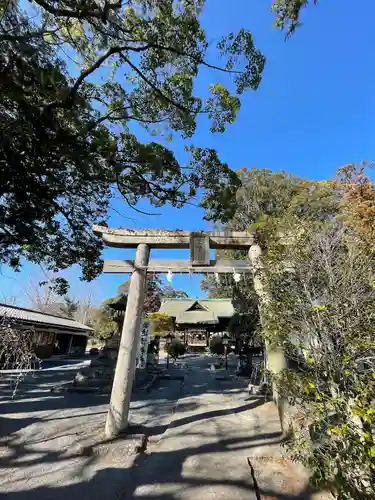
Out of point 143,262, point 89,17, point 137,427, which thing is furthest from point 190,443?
point 89,17

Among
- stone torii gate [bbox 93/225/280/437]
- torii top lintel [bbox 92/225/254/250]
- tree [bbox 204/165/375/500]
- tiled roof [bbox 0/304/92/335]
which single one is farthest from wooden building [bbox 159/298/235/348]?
tree [bbox 204/165/375/500]

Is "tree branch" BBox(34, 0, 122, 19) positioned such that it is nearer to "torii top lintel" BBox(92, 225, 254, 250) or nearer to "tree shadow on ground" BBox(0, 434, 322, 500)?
"torii top lintel" BBox(92, 225, 254, 250)

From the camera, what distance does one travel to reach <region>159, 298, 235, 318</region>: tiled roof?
1422 centimetres

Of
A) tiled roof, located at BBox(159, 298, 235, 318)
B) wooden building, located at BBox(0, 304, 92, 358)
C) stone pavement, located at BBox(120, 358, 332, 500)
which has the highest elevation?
tiled roof, located at BBox(159, 298, 235, 318)

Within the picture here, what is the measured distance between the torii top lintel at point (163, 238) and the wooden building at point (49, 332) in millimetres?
9514

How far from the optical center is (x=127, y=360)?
14.4 ft

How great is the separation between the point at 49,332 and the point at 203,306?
10530 millimetres

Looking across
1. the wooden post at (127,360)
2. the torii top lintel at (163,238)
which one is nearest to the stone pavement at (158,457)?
the wooden post at (127,360)

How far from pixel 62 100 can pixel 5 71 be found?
980 mm

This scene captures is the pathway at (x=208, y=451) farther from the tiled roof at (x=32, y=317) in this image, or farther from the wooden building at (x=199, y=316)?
the tiled roof at (x=32, y=317)

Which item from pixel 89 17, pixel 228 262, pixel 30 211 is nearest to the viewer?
pixel 89 17

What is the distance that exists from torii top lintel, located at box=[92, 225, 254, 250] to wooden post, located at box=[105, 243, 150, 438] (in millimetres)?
442

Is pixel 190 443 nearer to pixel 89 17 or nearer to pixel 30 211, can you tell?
pixel 30 211

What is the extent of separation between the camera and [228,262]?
17.5 feet
